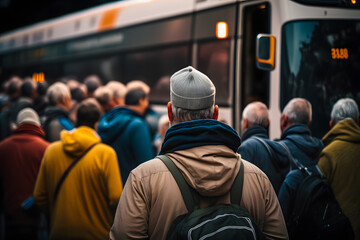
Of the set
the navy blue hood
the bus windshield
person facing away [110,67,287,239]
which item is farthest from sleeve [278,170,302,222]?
person facing away [110,67,287,239]

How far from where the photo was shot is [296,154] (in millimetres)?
4500

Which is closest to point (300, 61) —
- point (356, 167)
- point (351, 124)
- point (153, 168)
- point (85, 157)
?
point (351, 124)

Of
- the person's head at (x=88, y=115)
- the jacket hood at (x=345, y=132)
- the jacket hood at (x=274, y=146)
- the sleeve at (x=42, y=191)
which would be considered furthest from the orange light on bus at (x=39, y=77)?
the jacket hood at (x=345, y=132)

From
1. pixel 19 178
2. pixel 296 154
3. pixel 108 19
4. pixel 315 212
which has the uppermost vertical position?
pixel 108 19

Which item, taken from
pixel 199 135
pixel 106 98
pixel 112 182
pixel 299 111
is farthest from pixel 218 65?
pixel 199 135

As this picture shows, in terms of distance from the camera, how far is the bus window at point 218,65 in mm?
6961

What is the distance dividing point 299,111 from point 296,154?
0.46 meters

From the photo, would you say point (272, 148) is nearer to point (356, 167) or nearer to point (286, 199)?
point (286, 199)

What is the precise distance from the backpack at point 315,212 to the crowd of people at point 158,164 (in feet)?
0.16

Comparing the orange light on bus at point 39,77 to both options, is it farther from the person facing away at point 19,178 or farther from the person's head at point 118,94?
the person facing away at point 19,178

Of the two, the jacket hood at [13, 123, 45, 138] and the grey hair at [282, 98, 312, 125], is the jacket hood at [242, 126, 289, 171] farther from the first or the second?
the jacket hood at [13, 123, 45, 138]

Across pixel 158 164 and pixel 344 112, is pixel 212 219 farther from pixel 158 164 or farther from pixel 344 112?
pixel 344 112

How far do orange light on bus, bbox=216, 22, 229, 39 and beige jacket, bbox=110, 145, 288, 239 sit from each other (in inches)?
176

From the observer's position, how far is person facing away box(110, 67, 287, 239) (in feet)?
8.23
